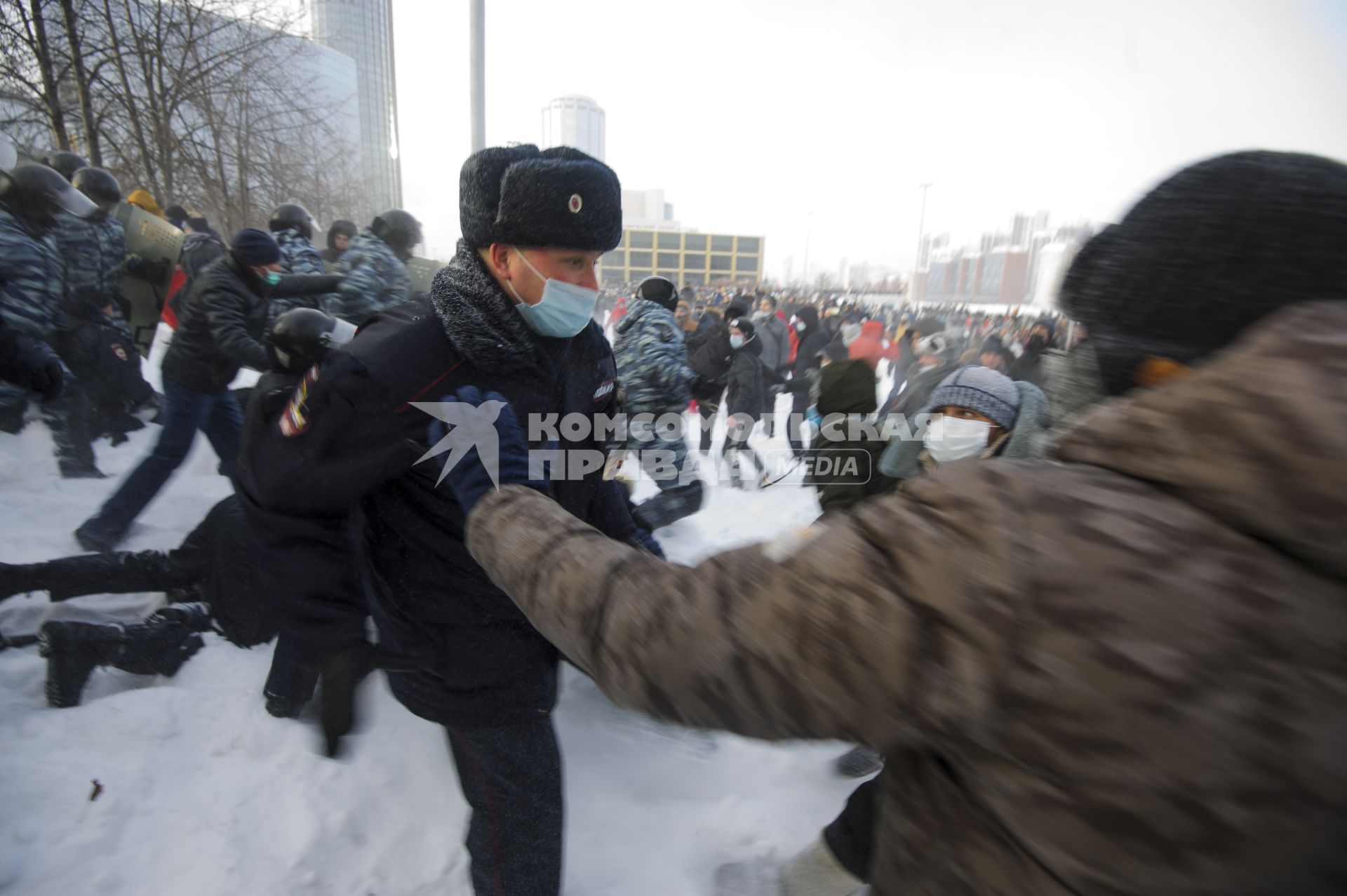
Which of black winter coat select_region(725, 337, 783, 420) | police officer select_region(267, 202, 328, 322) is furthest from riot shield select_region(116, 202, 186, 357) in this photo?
black winter coat select_region(725, 337, 783, 420)

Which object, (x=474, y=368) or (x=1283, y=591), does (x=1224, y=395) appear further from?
(x=474, y=368)

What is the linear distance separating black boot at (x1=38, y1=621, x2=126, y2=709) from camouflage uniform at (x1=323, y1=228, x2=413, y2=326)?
2377 millimetres

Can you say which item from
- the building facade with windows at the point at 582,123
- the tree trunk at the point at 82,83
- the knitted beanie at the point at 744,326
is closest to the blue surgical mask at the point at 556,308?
the knitted beanie at the point at 744,326

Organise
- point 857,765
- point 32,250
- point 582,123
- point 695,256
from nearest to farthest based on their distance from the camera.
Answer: point 857,765, point 32,250, point 582,123, point 695,256

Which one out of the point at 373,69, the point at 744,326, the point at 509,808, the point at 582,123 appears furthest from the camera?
the point at 373,69

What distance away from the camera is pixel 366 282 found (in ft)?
14.0

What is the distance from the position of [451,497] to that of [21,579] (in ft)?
7.68

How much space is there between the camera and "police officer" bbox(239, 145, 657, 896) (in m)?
1.37

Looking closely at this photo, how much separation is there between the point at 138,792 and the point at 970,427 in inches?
120

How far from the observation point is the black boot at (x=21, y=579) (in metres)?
2.48

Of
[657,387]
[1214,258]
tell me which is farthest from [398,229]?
[1214,258]

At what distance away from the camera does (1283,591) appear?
436 millimetres

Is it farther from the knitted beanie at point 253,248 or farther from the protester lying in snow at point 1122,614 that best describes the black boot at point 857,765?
the knitted beanie at point 253,248

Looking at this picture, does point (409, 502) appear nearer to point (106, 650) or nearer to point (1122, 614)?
point (1122, 614)
